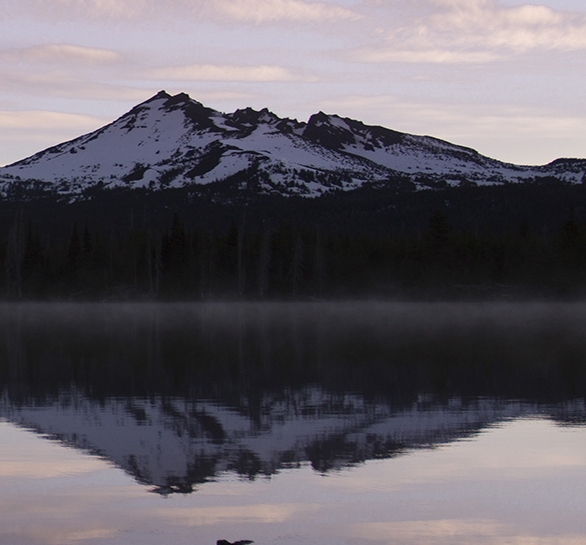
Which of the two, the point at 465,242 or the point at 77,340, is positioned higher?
the point at 465,242

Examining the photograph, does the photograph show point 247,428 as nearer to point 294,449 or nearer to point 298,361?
point 294,449

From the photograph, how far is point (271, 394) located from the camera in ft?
89.2

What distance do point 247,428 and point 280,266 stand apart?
10628 cm

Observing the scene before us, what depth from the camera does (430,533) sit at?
1329 centimetres

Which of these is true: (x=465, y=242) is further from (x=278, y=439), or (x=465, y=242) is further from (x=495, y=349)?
(x=278, y=439)

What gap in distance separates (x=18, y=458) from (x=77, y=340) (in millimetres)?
30048

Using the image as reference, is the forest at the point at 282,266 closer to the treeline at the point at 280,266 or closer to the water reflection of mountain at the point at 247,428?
the treeline at the point at 280,266

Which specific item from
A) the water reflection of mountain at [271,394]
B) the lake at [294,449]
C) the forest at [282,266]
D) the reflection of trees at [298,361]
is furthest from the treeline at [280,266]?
the lake at [294,449]

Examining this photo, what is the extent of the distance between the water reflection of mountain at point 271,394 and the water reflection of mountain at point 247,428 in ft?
0.14

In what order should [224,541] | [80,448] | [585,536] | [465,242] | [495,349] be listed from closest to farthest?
1. [224,541]
2. [585,536]
3. [80,448]
4. [495,349]
5. [465,242]

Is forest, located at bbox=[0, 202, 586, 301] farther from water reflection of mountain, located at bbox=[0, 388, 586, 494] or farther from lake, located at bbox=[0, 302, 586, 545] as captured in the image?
water reflection of mountain, located at bbox=[0, 388, 586, 494]

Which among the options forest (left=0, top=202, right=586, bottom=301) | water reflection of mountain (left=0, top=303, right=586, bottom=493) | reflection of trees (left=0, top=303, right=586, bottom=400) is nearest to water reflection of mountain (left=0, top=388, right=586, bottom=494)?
water reflection of mountain (left=0, top=303, right=586, bottom=493)

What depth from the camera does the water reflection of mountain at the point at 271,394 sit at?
1889 centimetres

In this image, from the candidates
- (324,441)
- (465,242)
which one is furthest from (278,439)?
(465,242)
